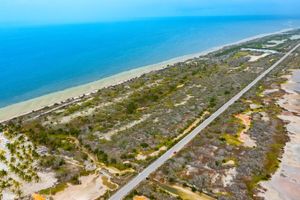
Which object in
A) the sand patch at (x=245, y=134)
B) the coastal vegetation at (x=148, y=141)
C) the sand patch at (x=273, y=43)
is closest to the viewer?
the coastal vegetation at (x=148, y=141)

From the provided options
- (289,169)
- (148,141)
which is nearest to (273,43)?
(148,141)

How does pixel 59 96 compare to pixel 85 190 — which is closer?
pixel 85 190

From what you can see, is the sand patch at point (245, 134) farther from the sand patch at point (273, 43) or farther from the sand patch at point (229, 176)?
the sand patch at point (273, 43)

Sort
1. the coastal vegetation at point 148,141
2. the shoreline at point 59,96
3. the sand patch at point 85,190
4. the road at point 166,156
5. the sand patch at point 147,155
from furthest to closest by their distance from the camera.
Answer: the shoreline at point 59,96 → the sand patch at point 147,155 → the coastal vegetation at point 148,141 → the road at point 166,156 → the sand patch at point 85,190

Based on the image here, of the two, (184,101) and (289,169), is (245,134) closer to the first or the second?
(289,169)

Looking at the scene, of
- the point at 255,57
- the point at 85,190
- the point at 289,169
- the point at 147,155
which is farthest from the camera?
the point at 255,57

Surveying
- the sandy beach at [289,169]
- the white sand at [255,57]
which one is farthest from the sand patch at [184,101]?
the white sand at [255,57]

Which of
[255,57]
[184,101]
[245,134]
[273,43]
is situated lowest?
[245,134]

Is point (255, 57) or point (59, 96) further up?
point (59, 96)

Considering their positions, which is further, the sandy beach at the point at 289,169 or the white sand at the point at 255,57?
the white sand at the point at 255,57

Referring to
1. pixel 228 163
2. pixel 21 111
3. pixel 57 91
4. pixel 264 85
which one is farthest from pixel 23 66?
pixel 228 163

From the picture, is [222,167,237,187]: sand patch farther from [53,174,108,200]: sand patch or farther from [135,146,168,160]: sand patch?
[53,174,108,200]: sand patch
